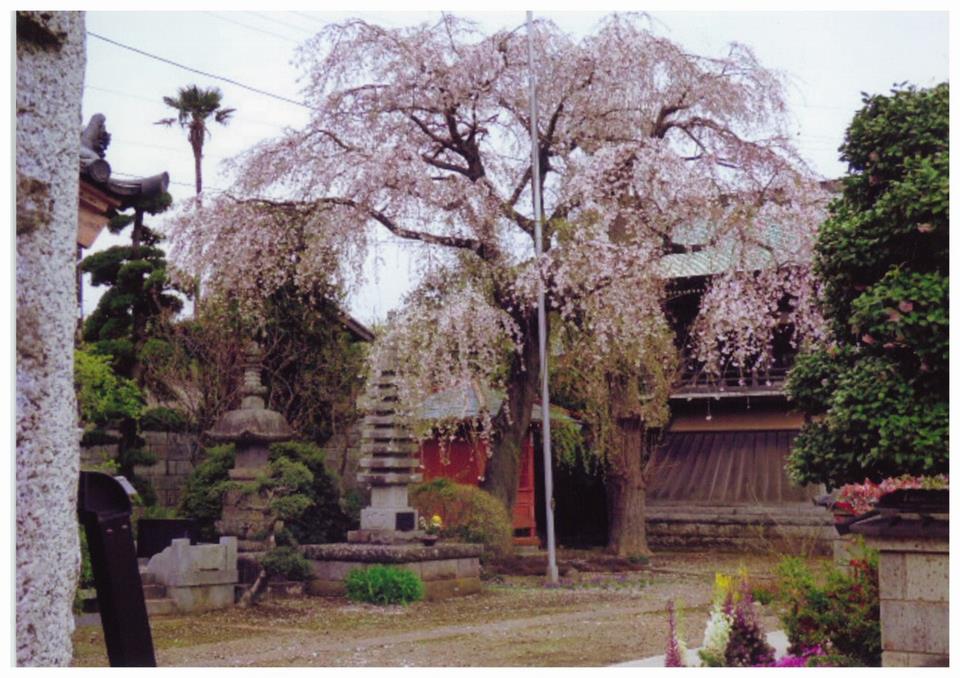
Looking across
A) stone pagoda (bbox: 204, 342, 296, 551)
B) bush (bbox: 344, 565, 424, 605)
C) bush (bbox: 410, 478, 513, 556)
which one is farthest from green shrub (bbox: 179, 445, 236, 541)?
bush (bbox: 410, 478, 513, 556)

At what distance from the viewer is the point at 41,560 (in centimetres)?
200

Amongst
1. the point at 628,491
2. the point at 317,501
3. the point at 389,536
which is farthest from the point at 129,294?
the point at 628,491

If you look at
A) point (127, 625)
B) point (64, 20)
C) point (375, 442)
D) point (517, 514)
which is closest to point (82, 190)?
point (127, 625)

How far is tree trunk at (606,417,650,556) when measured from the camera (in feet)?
59.5

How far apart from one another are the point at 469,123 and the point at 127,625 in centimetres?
1343

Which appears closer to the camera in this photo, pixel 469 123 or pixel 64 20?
pixel 64 20

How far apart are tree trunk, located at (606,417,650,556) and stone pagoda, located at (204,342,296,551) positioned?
618cm

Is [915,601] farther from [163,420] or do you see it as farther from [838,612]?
[163,420]

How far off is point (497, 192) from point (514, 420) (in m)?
3.36

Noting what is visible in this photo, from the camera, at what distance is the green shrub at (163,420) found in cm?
→ 1652

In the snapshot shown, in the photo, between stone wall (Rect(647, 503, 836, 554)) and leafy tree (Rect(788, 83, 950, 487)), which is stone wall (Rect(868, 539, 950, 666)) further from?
stone wall (Rect(647, 503, 836, 554))

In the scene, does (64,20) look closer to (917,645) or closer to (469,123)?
(917,645)

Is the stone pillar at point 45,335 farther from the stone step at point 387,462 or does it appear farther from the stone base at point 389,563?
the stone step at point 387,462

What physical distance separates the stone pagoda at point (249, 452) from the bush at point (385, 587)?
4.15 feet
